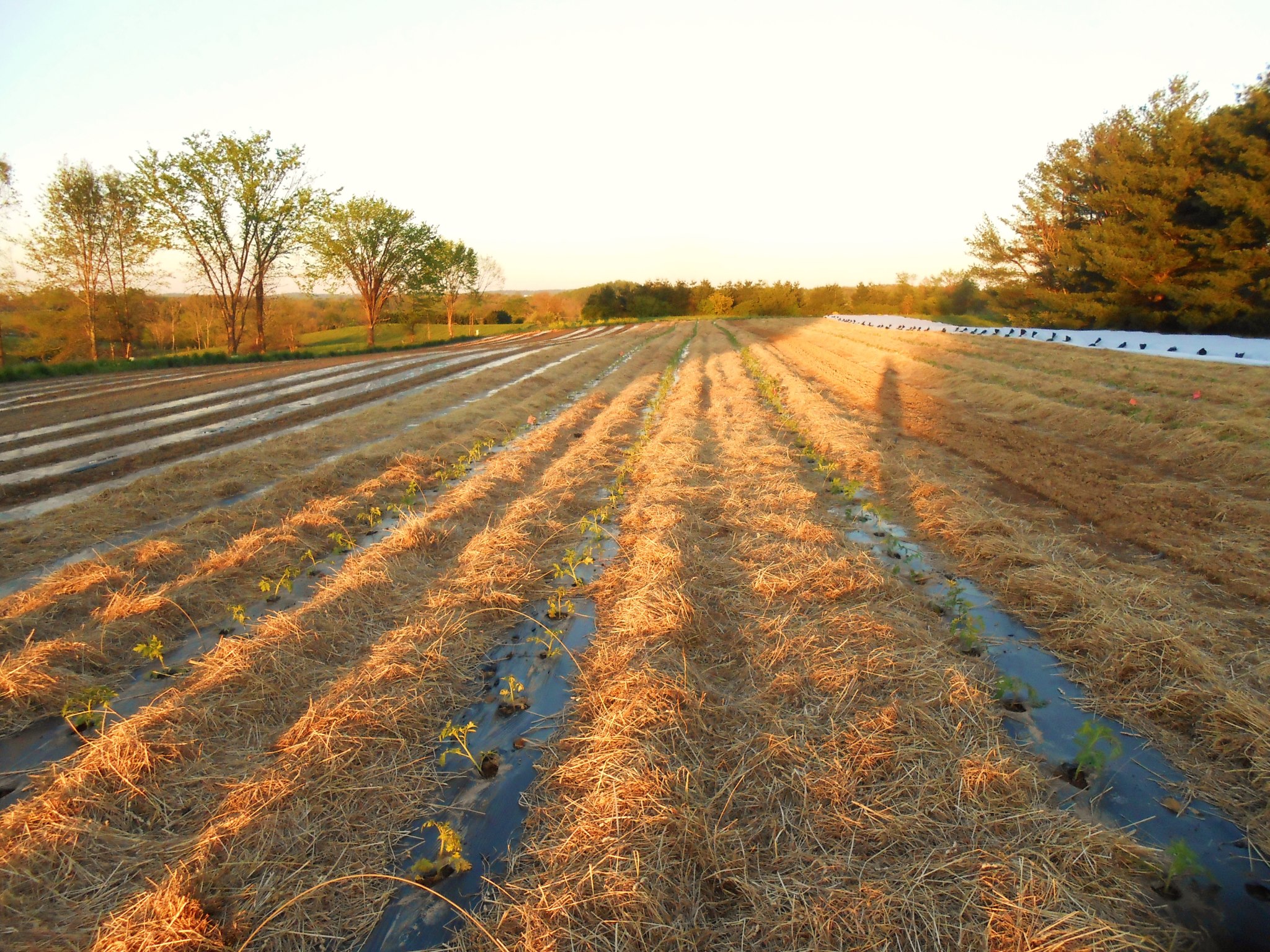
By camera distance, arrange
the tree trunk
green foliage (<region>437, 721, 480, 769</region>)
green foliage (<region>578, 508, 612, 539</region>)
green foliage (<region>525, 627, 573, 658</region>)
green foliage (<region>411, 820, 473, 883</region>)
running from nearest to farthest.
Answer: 1. green foliage (<region>411, 820, 473, 883</region>)
2. green foliage (<region>437, 721, 480, 769</region>)
3. green foliage (<region>525, 627, 573, 658</region>)
4. green foliage (<region>578, 508, 612, 539</region>)
5. the tree trunk

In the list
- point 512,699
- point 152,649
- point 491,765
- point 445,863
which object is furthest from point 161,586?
Result: point 445,863

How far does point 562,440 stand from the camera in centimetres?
1116

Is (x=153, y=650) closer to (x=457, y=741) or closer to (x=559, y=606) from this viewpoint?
(x=457, y=741)

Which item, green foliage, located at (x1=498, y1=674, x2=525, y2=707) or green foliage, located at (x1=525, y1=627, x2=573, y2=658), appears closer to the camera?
green foliage, located at (x1=498, y1=674, x2=525, y2=707)

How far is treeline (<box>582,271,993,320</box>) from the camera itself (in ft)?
241

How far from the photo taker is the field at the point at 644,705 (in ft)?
8.03

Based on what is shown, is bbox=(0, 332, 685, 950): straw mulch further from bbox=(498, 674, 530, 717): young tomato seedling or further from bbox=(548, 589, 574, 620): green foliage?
bbox=(548, 589, 574, 620): green foliage

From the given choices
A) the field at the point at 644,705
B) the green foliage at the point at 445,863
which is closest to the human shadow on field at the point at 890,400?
the field at the point at 644,705

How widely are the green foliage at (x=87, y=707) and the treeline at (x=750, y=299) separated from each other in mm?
71980

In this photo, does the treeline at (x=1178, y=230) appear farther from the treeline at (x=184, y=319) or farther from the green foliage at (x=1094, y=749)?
the treeline at (x=184, y=319)

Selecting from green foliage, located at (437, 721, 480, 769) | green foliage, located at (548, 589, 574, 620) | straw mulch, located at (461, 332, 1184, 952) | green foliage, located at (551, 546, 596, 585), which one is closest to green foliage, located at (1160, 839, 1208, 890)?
straw mulch, located at (461, 332, 1184, 952)

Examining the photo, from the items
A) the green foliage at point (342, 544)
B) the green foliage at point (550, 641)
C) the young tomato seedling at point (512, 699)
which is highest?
the green foliage at point (342, 544)

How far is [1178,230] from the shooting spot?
2375cm

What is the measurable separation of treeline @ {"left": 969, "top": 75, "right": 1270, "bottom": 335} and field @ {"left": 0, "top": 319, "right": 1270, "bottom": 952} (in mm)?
19267
